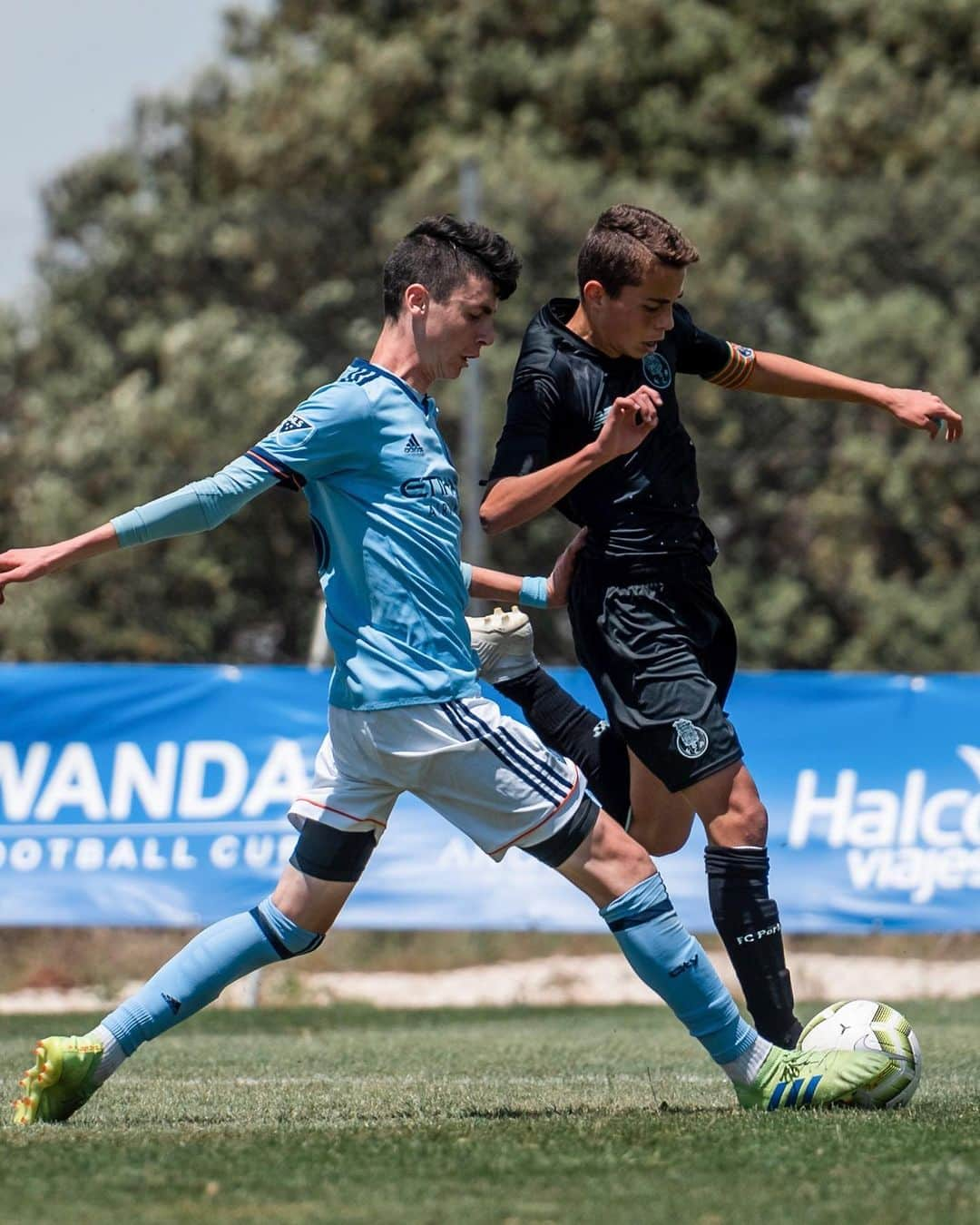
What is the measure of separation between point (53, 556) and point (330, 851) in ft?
3.36

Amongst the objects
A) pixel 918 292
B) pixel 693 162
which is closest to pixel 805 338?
pixel 918 292

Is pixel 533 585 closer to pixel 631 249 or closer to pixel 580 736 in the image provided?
pixel 580 736

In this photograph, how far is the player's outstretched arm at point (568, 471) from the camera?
4816 millimetres

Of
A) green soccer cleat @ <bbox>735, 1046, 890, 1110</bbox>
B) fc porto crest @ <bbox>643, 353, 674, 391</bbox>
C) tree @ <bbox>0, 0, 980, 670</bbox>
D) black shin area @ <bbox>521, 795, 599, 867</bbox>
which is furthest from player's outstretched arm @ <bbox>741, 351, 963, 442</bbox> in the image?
tree @ <bbox>0, 0, 980, 670</bbox>

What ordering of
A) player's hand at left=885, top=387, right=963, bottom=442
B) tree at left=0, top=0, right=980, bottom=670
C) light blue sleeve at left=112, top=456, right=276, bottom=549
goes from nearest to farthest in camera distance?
light blue sleeve at left=112, top=456, right=276, bottom=549, player's hand at left=885, top=387, right=963, bottom=442, tree at left=0, top=0, right=980, bottom=670

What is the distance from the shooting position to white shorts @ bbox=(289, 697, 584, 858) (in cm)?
472

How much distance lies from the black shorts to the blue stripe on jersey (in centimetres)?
72

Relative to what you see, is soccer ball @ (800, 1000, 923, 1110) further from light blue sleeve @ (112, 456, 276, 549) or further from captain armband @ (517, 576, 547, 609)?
light blue sleeve @ (112, 456, 276, 549)

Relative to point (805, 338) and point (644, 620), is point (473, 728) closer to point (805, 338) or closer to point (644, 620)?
point (644, 620)

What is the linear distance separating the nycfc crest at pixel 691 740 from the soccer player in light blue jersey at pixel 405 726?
0.54 meters

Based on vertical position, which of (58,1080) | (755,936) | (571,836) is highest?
(571,836)

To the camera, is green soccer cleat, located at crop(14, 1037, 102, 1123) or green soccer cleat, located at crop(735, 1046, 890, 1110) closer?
green soccer cleat, located at crop(14, 1037, 102, 1123)

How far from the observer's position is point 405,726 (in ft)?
15.5

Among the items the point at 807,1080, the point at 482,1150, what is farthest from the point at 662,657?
the point at 482,1150
